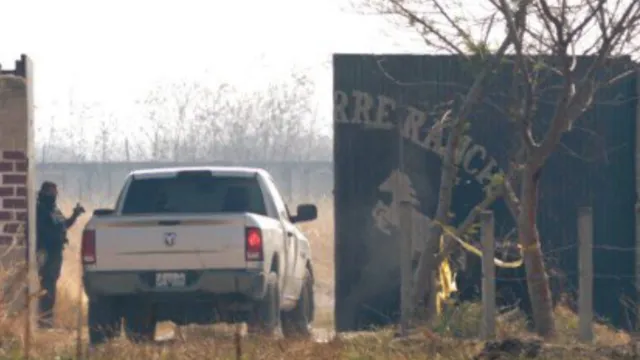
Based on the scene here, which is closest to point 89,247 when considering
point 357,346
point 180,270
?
point 180,270

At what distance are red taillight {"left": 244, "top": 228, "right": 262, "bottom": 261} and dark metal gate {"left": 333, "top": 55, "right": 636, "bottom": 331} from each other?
12.1 ft

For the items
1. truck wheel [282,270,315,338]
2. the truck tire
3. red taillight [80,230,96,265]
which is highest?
red taillight [80,230,96,265]

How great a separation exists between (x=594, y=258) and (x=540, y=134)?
5.29ft

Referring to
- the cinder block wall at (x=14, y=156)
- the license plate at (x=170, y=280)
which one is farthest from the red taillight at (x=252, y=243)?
the cinder block wall at (x=14, y=156)

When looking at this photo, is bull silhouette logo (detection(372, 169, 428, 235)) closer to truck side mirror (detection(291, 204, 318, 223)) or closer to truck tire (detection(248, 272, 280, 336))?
truck side mirror (detection(291, 204, 318, 223))

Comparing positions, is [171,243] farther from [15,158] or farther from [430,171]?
[430,171]

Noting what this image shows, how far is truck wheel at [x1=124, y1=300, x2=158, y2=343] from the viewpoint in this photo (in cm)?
1727

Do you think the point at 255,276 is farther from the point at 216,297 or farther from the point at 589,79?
the point at 589,79

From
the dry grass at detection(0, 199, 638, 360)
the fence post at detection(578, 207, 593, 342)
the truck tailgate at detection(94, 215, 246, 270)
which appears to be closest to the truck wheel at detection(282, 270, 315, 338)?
the truck tailgate at detection(94, 215, 246, 270)

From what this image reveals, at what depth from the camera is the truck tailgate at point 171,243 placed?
1672 cm

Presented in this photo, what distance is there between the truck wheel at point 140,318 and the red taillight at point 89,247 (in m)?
0.69

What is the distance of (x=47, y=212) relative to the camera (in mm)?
21547

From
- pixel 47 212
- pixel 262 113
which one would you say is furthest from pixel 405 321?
pixel 262 113

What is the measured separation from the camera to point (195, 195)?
18.3 m
